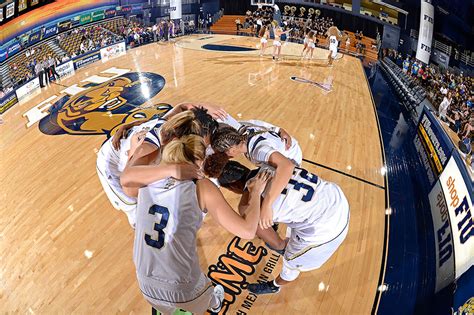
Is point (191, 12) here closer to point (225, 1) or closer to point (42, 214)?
point (225, 1)

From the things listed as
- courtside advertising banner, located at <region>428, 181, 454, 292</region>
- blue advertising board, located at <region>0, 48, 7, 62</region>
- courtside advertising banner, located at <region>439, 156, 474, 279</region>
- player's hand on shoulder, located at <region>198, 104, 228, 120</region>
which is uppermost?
player's hand on shoulder, located at <region>198, 104, 228, 120</region>

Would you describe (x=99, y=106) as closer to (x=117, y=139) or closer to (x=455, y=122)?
(x=117, y=139)

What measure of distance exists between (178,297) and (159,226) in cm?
48

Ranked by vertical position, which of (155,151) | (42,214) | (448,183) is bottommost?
(42,214)

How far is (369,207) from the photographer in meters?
4.30

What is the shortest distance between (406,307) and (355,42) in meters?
10.6

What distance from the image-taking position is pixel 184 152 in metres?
1.65

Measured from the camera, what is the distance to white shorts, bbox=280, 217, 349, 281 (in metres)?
2.40

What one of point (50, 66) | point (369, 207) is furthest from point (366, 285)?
point (50, 66)

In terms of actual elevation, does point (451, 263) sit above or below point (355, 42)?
below

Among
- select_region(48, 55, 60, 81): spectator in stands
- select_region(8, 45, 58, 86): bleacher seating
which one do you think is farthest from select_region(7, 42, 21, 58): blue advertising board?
select_region(48, 55, 60, 81): spectator in stands

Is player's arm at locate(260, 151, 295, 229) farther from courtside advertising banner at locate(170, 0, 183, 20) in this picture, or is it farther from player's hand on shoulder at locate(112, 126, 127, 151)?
courtside advertising banner at locate(170, 0, 183, 20)

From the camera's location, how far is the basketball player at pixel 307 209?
214 cm

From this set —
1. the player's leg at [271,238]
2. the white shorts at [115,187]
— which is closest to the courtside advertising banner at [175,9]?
the white shorts at [115,187]
